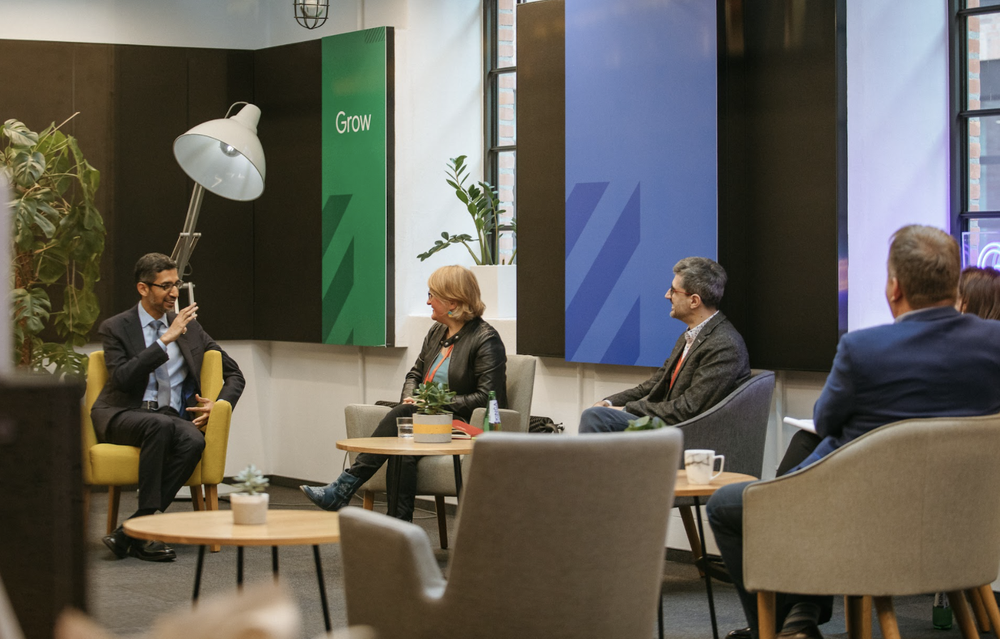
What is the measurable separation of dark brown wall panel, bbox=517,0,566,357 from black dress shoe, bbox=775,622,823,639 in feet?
9.64

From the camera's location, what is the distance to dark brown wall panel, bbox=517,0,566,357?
20.9ft

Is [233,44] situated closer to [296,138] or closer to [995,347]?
[296,138]

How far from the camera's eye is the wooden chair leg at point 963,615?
340 centimetres

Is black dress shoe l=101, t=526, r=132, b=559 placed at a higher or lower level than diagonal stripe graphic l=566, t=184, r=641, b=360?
lower

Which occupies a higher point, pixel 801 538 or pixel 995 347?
pixel 995 347

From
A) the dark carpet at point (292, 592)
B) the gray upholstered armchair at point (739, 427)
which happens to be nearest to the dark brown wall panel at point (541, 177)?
the dark carpet at point (292, 592)

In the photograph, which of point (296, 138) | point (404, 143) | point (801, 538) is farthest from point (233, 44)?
point (801, 538)

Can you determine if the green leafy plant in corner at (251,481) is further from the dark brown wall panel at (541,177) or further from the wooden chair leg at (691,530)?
the dark brown wall panel at (541,177)

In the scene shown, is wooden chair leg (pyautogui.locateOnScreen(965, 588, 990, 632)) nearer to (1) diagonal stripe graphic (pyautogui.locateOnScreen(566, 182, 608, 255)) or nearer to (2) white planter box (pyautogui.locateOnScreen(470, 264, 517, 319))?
(1) diagonal stripe graphic (pyautogui.locateOnScreen(566, 182, 608, 255))

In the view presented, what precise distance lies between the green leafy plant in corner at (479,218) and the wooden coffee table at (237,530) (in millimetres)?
3833

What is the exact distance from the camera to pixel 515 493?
2.47 meters

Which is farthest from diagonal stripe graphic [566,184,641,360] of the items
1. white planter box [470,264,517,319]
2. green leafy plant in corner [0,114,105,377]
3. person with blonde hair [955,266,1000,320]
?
green leafy plant in corner [0,114,105,377]

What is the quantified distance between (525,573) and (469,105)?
18.2 feet

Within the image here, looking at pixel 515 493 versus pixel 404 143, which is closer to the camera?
pixel 515 493
